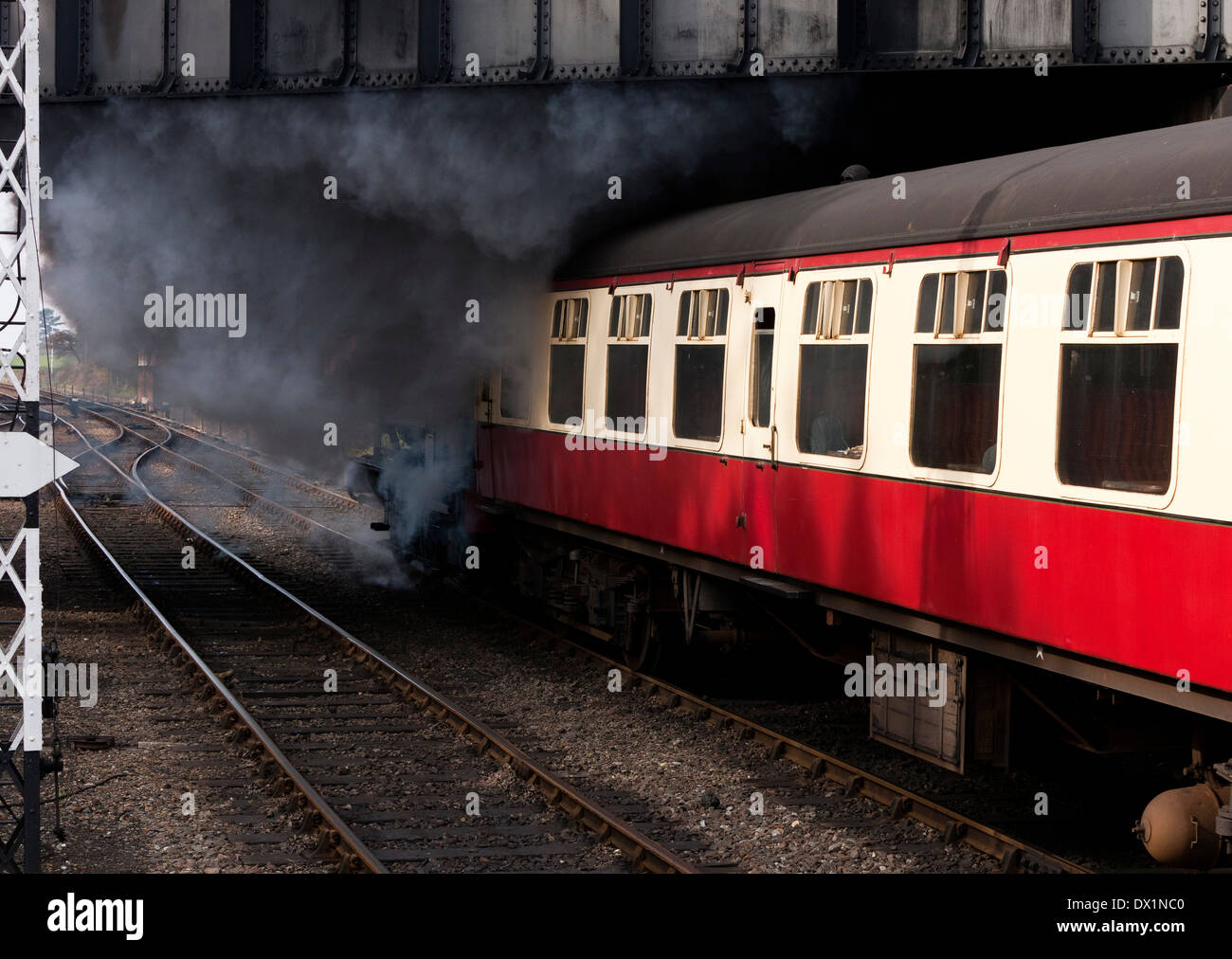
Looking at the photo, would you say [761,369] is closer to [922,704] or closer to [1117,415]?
[922,704]

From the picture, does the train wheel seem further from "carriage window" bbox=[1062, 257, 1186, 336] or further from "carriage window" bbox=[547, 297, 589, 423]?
"carriage window" bbox=[1062, 257, 1186, 336]

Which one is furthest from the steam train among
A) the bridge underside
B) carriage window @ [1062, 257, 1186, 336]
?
the bridge underside

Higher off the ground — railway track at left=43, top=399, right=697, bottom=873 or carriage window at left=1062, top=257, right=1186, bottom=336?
carriage window at left=1062, top=257, right=1186, bottom=336

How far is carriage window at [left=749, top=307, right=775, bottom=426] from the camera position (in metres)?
9.99

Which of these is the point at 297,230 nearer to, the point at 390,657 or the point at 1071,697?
the point at 390,657

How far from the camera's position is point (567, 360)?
43.9 ft

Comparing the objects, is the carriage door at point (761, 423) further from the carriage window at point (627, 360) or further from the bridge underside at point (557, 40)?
the bridge underside at point (557, 40)

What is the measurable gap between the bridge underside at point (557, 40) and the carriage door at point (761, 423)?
4120 mm

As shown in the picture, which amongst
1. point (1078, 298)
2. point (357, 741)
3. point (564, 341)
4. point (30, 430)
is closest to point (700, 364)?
point (564, 341)

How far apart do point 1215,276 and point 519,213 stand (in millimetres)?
9323

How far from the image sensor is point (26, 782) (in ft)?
23.6

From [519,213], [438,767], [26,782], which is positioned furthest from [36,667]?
[519,213]

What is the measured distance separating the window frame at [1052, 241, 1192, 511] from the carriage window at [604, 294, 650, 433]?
4834mm

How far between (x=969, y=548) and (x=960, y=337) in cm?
104
